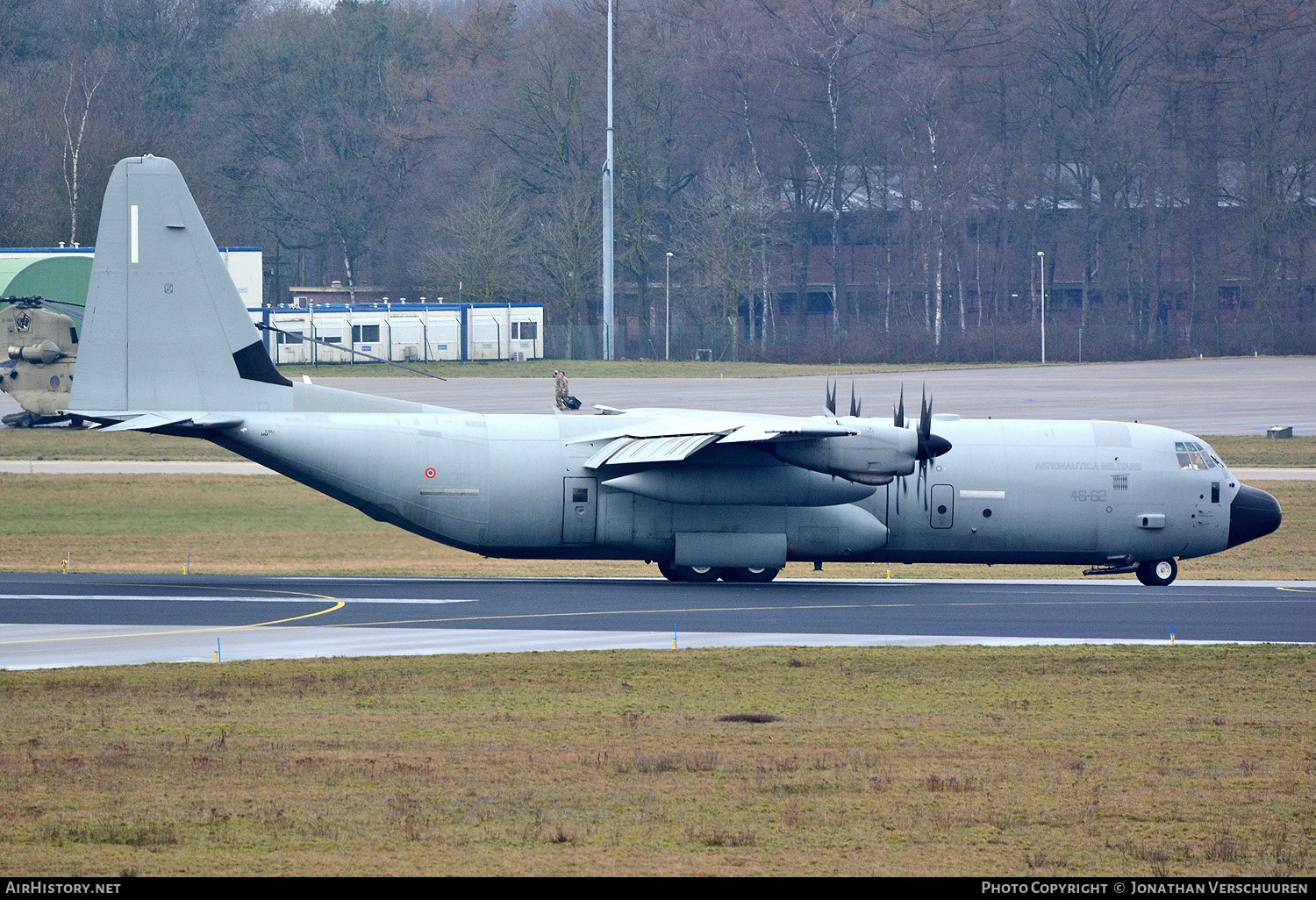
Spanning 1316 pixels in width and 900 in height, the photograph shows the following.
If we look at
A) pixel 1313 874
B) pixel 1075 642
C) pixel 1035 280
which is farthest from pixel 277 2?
pixel 1313 874

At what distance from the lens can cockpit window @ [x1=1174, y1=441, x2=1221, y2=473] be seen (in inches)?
1178

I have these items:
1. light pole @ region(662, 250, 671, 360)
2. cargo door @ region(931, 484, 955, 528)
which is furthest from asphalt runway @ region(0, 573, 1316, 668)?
light pole @ region(662, 250, 671, 360)

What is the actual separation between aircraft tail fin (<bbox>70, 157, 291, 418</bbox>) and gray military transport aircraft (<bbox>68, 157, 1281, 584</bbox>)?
36mm

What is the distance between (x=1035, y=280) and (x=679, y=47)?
1340 inches

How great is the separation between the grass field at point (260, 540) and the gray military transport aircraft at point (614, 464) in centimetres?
421

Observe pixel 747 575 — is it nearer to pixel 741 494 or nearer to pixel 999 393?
pixel 741 494

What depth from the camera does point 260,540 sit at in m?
36.4

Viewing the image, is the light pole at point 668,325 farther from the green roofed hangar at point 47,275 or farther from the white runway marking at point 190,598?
the white runway marking at point 190,598

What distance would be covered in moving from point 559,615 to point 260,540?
1512cm

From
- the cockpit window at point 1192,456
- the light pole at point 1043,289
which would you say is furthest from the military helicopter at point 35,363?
the light pole at point 1043,289

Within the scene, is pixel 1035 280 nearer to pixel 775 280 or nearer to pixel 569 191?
pixel 775 280

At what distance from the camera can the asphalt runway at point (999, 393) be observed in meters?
60.7

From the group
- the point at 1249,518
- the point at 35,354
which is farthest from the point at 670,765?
the point at 35,354

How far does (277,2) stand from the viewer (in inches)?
5659
